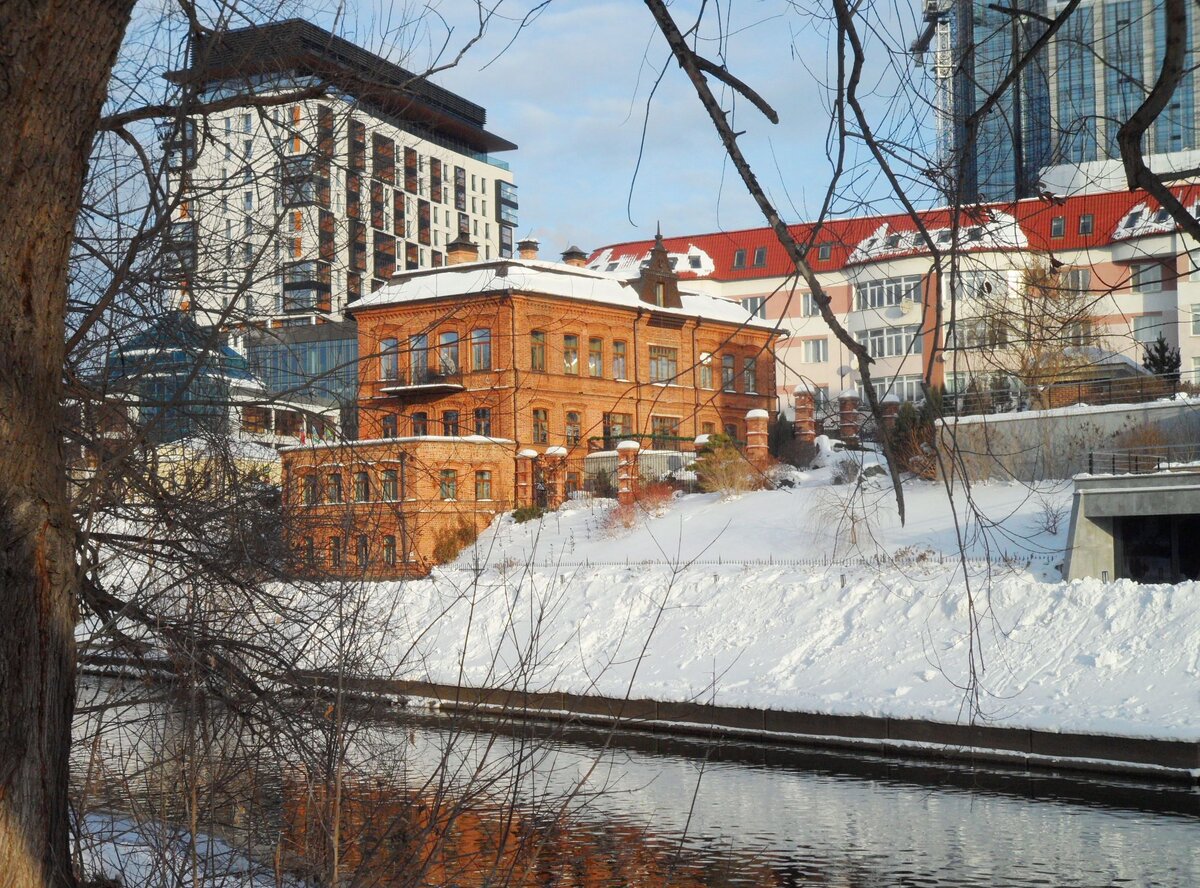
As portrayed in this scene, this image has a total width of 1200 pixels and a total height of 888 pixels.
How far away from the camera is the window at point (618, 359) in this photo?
43875 mm

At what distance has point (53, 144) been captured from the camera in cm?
345

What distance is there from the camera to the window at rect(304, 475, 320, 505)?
26.3 feet

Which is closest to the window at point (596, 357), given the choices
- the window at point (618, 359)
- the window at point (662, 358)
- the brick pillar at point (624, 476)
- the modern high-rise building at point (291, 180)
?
the window at point (618, 359)

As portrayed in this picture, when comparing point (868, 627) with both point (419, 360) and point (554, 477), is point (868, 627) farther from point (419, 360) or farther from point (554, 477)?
point (419, 360)

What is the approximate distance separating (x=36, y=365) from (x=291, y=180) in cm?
356

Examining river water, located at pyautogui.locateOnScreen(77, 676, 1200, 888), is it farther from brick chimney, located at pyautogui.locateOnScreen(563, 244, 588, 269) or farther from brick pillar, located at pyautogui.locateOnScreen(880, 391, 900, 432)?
brick chimney, located at pyautogui.locateOnScreen(563, 244, 588, 269)

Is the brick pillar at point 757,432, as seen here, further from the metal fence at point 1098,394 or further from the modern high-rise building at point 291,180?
the modern high-rise building at point 291,180

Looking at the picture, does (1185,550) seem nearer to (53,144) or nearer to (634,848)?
(634,848)

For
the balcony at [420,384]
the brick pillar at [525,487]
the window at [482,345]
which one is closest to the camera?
the window at [482,345]

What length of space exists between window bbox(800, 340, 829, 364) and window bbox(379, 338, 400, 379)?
54897 mm

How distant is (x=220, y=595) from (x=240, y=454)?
1064 millimetres

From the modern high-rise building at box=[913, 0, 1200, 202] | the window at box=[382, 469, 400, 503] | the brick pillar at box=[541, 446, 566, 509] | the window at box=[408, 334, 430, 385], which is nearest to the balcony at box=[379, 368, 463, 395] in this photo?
the window at box=[408, 334, 430, 385]

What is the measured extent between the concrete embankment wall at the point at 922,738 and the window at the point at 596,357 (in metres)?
22.6

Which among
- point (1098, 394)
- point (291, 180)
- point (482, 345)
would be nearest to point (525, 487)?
point (1098, 394)
